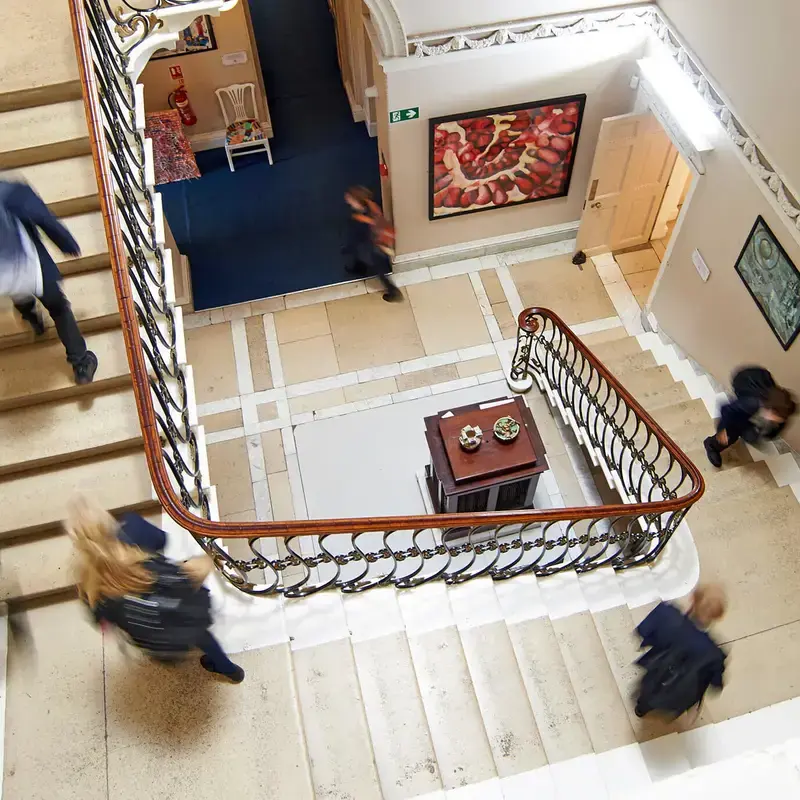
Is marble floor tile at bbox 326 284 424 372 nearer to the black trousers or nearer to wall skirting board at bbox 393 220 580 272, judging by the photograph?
wall skirting board at bbox 393 220 580 272

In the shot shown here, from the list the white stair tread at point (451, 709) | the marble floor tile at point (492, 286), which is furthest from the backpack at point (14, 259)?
the marble floor tile at point (492, 286)

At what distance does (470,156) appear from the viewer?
7168mm

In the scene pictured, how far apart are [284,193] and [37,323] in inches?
209

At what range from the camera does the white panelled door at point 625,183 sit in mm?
6930

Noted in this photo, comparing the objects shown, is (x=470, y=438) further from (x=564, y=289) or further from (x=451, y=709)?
(x=564, y=289)

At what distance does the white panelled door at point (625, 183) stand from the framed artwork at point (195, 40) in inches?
180

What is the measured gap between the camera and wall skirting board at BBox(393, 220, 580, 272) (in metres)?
8.07

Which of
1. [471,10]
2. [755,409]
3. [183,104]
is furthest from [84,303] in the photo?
[183,104]

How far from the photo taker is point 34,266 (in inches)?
138

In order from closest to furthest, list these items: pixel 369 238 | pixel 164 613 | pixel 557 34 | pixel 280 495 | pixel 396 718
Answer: pixel 164 613 < pixel 396 718 < pixel 557 34 < pixel 280 495 < pixel 369 238

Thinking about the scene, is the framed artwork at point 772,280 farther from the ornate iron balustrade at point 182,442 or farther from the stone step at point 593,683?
the stone step at point 593,683

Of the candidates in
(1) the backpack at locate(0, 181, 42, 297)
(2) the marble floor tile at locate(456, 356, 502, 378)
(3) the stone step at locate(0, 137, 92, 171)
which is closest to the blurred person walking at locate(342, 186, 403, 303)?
(2) the marble floor tile at locate(456, 356, 502, 378)

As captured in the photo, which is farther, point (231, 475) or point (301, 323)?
point (301, 323)

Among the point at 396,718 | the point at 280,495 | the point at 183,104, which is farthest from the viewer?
the point at 183,104
